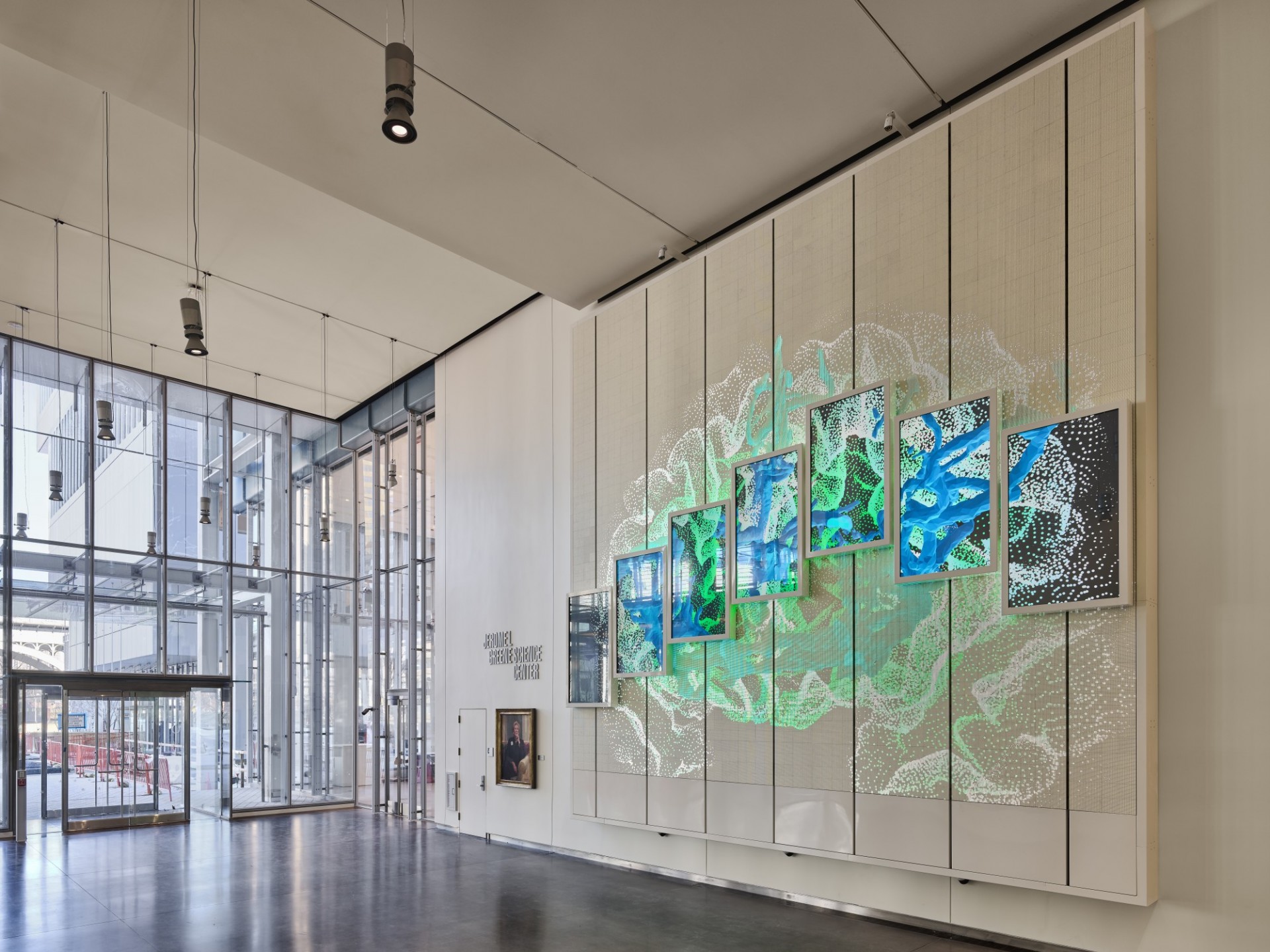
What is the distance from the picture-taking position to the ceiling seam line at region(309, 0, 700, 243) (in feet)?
22.9

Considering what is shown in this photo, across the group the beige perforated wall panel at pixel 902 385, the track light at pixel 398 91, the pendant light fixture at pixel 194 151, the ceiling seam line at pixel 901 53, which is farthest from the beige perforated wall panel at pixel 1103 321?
the pendant light fixture at pixel 194 151

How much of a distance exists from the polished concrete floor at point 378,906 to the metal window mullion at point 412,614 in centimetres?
285

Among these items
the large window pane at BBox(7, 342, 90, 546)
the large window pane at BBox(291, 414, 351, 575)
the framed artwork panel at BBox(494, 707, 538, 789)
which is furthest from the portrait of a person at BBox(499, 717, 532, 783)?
the large window pane at BBox(7, 342, 90, 546)

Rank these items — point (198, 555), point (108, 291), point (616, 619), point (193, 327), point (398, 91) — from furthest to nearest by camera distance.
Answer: point (198, 555), point (108, 291), point (616, 619), point (193, 327), point (398, 91)

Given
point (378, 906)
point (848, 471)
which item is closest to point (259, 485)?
point (378, 906)

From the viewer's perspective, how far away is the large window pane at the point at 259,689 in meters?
16.9

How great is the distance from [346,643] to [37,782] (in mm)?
5384

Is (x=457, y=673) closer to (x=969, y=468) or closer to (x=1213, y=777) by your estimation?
(x=969, y=468)

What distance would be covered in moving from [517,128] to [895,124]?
3309 mm

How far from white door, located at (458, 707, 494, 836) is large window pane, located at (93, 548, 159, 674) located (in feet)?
19.2

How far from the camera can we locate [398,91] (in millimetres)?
4805

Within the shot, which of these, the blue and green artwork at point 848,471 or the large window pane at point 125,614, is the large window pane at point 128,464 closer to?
the large window pane at point 125,614

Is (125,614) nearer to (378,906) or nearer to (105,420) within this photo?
(105,420)

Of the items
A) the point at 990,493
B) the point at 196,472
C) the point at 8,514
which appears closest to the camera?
the point at 990,493
